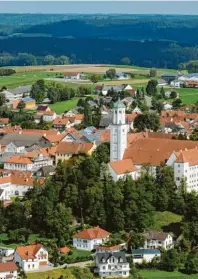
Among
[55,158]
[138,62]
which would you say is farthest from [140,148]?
[138,62]

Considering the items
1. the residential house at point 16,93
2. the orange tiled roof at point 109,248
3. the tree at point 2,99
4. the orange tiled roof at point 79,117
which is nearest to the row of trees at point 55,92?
the residential house at point 16,93

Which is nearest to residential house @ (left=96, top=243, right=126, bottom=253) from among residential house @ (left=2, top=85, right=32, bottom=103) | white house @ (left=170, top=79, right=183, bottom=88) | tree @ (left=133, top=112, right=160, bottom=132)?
tree @ (left=133, top=112, right=160, bottom=132)

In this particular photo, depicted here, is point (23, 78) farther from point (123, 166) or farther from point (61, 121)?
point (123, 166)

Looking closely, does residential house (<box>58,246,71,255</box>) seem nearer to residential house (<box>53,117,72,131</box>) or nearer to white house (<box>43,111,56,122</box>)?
residential house (<box>53,117,72,131</box>)

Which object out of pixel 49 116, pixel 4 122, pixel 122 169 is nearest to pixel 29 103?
pixel 49 116

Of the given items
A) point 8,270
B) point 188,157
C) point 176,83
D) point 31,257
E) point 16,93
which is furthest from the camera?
point 176,83

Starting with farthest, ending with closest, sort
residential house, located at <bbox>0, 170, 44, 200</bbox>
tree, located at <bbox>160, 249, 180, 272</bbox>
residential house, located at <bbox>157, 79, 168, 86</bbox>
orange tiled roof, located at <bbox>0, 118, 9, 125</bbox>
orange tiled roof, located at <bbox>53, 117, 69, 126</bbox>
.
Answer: residential house, located at <bbox>157, 79, 168, 86</bbox> < orange tiled roof, located at <bbox>0, 118, 9, 125</bbox> < orange tiled roof, located at <bbox>53, 117, 69, 126</bbox> < residential house, located at <bbox>0, 170, 44, 200</bbox> < tree, located at <bbox>160, 249, 180, 272</bbox>
